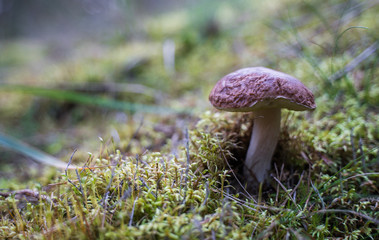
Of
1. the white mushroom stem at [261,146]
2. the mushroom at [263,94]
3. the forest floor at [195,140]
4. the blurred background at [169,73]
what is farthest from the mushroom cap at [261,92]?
the blurred background at [169,73]

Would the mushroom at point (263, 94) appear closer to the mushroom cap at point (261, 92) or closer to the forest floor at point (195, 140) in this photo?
the mushroom cap at point (261, 92)

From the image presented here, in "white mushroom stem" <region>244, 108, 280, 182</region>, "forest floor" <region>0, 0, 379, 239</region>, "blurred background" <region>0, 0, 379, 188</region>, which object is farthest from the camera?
"blurred background" <region>0, 0, 379, 188</region>

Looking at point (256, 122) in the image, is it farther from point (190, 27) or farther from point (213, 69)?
point (190, 27)

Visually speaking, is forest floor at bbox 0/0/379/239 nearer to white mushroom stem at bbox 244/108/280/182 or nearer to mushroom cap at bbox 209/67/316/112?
white mushroom stem at bbox 244/108/280/182

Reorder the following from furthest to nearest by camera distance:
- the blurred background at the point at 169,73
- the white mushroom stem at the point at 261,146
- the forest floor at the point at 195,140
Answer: the blurred background at the point at 169,73 < the white mushroom stem at the point at 261,146 < the forest floor at the point at 195,140

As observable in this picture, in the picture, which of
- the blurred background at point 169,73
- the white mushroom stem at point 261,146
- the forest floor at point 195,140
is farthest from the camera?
the blurred background at point 169,73

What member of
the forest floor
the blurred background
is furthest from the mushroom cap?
the blurred background
